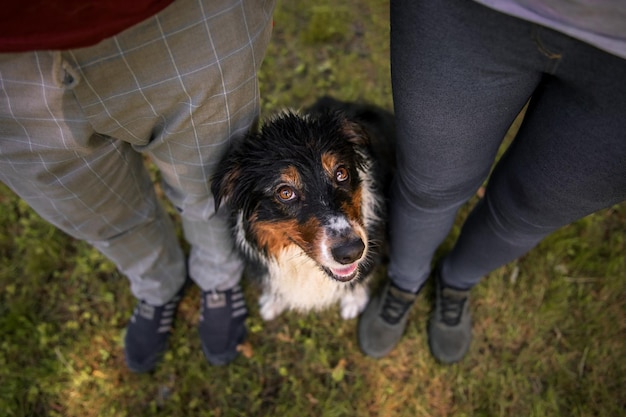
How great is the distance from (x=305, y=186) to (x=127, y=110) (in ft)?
2.46

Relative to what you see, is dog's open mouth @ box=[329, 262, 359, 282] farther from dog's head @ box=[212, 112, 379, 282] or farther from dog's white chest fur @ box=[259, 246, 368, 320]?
dog's white chest fur @ box=[259, 246, 368, 320]

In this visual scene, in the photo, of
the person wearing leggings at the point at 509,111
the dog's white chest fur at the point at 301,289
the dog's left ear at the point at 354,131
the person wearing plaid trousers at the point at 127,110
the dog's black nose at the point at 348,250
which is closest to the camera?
the person wearing leggings at the point at 509,111

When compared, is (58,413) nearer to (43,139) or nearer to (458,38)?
(43,139)

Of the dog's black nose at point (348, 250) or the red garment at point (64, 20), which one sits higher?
the red garment at point (64, 20)

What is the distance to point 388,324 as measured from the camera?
2.56 m

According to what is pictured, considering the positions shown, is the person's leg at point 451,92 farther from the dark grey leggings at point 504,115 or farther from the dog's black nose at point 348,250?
the dog's black nose at point 348,250

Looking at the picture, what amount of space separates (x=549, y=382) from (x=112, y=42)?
9.04 ft

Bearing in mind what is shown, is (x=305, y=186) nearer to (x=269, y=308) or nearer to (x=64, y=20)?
(x=64, y=20)

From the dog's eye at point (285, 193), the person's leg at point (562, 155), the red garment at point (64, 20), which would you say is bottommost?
the dog's eye at point (285, 193)

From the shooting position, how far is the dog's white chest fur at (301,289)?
222 cm

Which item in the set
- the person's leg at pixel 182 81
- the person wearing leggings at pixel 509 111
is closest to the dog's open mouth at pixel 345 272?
the person wearing leggings at pixel 509 111

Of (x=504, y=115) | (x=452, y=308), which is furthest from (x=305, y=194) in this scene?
(x=452, y=308)

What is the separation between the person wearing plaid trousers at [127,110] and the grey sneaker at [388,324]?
112 cm

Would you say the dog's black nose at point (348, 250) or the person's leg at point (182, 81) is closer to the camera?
the person's leg at point (182, 81)
